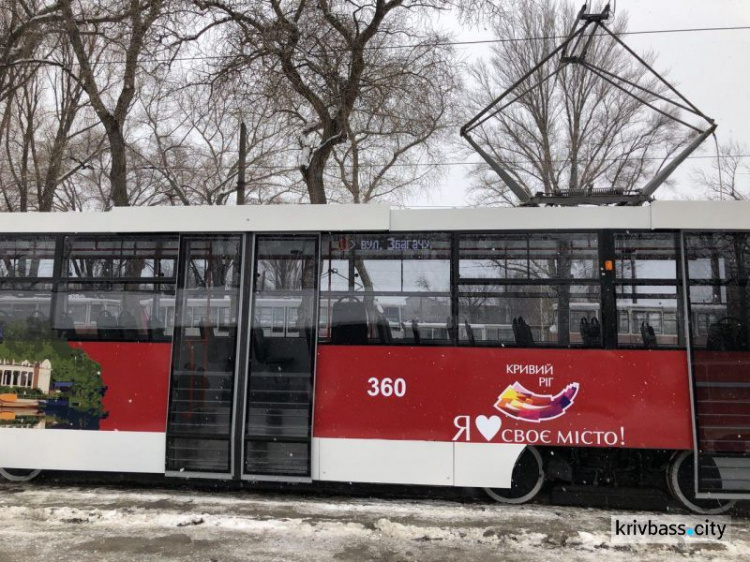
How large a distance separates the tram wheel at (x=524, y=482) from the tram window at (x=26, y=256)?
5.49 meters

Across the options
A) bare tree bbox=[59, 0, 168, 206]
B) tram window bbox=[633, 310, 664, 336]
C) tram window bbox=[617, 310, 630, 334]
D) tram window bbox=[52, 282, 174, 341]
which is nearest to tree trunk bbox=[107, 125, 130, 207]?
bare tree bbox=[59, 0, 168, 206]

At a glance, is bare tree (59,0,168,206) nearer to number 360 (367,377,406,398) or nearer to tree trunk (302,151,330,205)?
tree trunk (302,151,330,205)

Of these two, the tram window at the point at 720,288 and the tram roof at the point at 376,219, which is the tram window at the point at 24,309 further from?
the tram window at the point at 720,288

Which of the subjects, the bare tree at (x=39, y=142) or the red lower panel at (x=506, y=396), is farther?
the bare tree at (x=39, y=142)

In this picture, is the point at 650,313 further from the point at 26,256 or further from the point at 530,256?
the point at 26,256

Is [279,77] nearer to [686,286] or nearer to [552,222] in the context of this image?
[552,222]

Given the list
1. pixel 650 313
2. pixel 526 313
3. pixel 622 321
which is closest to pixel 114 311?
pixel 526 313

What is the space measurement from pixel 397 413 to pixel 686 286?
3.17m

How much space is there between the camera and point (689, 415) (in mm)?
5738

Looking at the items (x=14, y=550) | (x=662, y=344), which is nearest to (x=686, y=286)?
(x=662, y=344)

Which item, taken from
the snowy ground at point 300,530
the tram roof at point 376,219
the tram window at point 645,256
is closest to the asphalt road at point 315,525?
the snowy ground at point 300,530

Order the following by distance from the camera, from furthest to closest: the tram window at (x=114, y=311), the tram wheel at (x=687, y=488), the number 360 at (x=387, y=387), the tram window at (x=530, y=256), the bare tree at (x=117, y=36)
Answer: the bare tree at (x=117, y=36)
the tram window at (x=114, y=311)
the number 360 at (x=387, y=387)
the tram window at (x=530, y=256)
the tram wheel at (x=687, y=488)

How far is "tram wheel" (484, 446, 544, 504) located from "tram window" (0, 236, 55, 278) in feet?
18.0

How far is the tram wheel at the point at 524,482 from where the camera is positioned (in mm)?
6129
